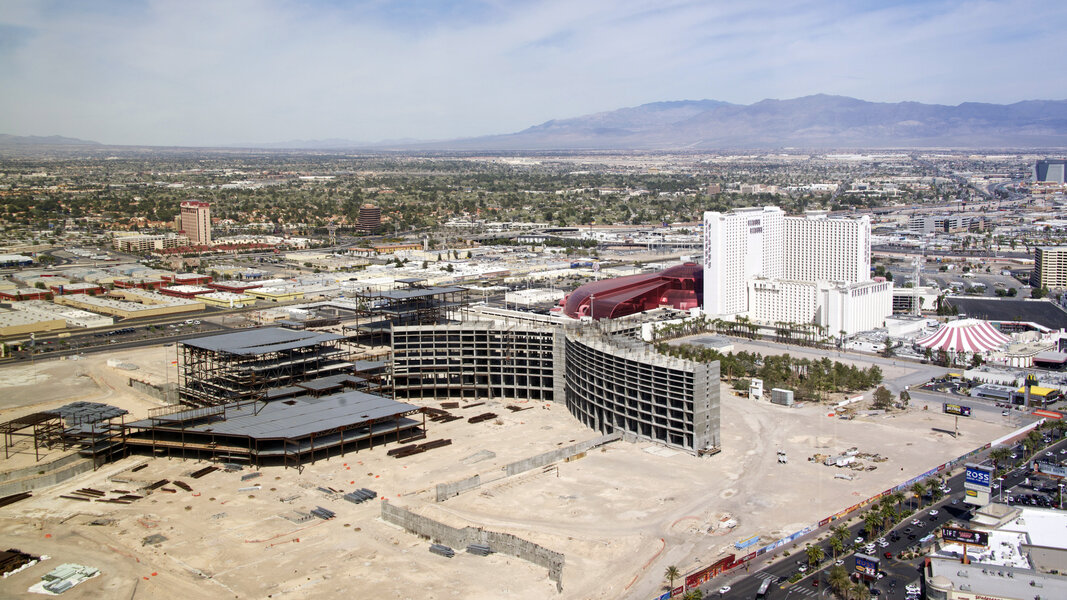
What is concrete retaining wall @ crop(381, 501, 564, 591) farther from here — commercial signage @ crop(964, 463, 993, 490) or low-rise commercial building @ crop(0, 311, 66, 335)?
low-rise commercial building @ crop(0, 311, 66, 335)

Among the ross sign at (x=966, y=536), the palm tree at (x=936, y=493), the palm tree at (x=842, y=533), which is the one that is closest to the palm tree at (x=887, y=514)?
the palm tree at (x=842, y=533)

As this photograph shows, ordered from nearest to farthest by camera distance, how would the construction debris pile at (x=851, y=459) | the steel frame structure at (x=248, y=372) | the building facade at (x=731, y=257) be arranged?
the construction debris pile at (x=851, y=459)
the steel frame structure at (x=248, y=372)
the building facade at (x=731, y=257)

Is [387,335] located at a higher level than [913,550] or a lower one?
higher

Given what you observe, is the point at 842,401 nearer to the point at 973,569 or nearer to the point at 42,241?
the point at 973,569

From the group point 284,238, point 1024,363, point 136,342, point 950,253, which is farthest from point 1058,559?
point 284,238

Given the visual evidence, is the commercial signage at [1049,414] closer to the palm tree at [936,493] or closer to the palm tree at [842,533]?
the palm tree at [936,493]

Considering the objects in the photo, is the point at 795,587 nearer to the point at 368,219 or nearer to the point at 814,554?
the point at 814,554
